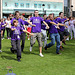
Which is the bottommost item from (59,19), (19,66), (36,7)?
(19,66)

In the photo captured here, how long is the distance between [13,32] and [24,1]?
77.2 meters

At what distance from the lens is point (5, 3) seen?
83688 mm

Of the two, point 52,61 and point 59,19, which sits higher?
point 59,19

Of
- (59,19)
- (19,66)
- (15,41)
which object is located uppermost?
(59,19)

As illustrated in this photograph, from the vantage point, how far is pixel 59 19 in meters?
11.4

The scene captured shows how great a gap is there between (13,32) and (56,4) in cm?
8098

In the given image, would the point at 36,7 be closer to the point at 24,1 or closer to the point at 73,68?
the point at 24,1

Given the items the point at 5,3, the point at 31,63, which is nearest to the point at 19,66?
the point at 31,63

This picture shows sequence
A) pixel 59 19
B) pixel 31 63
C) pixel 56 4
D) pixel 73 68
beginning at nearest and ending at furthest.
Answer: pixel 73 68, pixel 31 63, pixel 59 19, pixel 56 4

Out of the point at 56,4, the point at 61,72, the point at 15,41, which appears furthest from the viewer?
the point at 56,4

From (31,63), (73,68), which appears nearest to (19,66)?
(31,63)

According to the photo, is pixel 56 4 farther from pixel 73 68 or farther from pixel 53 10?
pixel 73 68

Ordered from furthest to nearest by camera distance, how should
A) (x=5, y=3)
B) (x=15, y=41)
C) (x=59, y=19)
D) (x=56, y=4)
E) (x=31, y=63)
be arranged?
1. (x=56, y=4)
2. (x=5, y=3)
3. (x=59, y=19)
4. (x=15, y=41)
5. (x=31, y=63)

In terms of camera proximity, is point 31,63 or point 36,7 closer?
point 31,63
